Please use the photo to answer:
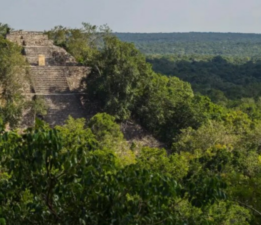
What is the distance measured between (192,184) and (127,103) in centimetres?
1637

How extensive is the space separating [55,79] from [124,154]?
8048 millimetres

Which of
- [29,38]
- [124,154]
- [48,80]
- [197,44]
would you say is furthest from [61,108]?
[197,44]

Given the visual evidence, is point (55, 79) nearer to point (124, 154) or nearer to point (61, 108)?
point (61, 108)

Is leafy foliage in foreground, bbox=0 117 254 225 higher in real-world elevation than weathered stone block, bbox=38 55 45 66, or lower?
higher

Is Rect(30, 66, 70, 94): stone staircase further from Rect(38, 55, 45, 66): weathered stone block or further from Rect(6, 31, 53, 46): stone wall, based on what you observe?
Rect(6, 31, 53, 46): stone wall

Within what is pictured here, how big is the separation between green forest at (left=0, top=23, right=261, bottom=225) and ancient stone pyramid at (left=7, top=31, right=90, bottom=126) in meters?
0.87

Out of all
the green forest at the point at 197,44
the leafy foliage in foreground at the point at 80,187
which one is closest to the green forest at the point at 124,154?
the leafy foliage in foreground at the point at 80,187

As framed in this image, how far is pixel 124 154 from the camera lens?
56.5 ft

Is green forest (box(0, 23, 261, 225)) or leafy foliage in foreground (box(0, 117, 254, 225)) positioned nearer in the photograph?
leafy foliage in foreground (box(0, 117, 254, 225))

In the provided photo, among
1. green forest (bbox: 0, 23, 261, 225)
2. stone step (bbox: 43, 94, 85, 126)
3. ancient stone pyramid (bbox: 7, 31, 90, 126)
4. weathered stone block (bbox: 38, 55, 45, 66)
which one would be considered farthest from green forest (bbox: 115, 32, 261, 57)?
green forest (bbox: 0, 23, 261, 225)

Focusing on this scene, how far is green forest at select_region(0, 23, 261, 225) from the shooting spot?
457 centimetres

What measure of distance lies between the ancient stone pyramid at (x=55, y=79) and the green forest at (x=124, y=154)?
0.87 meters

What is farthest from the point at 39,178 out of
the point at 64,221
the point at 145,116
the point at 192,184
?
the point at 145,116

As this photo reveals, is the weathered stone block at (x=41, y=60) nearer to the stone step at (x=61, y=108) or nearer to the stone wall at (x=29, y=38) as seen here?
the stone step at (x=61, y=108)
